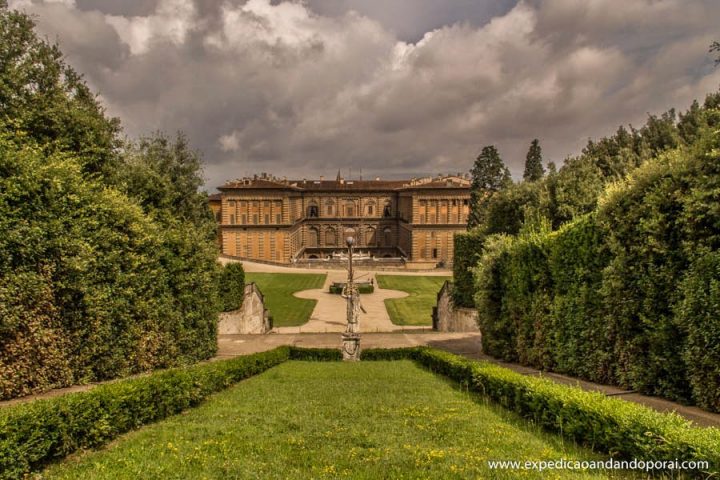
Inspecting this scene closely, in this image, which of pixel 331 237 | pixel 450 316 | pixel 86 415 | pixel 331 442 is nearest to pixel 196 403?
pixel 86 415

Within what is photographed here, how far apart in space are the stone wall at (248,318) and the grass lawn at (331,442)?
1295cm

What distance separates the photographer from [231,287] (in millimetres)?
20859

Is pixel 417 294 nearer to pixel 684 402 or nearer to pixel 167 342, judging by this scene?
pixel 167 342

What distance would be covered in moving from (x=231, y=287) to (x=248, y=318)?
1.89 meters

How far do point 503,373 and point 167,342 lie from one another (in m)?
8.58

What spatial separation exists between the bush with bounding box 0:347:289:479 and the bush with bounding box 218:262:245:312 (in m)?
12.5

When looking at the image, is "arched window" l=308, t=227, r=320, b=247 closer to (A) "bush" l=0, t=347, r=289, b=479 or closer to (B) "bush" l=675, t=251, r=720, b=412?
(A) "bush" l=0, t=347, r=289, b=479

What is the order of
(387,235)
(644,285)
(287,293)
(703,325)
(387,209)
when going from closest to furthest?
(703,325), (644,285), (287,293), (387,209), (387,235)

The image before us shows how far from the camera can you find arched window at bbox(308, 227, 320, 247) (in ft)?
225

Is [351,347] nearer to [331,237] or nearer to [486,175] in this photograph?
[486,175]

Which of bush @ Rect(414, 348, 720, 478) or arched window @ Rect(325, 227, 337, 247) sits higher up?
arched window @ Rect(325, 227, 337, 247)

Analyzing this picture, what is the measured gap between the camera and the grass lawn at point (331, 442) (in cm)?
434

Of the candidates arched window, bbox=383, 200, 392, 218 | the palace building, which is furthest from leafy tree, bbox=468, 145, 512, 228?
arched window, bbox=383, 200, 392, 218

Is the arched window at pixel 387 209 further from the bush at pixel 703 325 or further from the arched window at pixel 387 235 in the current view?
the bush at pixel 703 325
